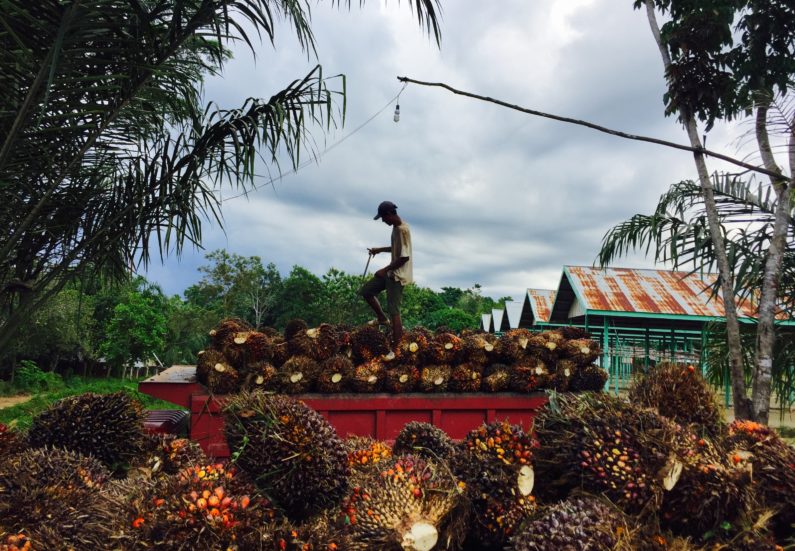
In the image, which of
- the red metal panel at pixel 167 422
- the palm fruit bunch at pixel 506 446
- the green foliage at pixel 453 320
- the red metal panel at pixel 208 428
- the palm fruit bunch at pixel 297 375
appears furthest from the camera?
the green foliage at pixel 453 320

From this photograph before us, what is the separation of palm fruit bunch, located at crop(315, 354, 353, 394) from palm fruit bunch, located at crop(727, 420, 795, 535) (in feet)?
12.0

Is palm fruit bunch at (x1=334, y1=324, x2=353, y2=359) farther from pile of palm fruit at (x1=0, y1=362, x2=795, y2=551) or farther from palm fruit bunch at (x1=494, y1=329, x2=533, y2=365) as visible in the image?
pile of palm fruit at (x1=0, y1=362, x2=795, y2=551)

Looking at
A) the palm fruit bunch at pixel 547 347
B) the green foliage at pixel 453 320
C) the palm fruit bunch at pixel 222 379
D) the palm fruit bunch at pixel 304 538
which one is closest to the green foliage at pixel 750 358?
the palm fruit bunch at pixel 547 347

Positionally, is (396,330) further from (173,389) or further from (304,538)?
(304,538)

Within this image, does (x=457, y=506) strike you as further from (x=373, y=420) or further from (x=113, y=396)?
(x=373, y=420)

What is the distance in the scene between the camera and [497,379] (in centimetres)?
595

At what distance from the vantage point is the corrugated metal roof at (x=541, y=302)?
74.5 ft

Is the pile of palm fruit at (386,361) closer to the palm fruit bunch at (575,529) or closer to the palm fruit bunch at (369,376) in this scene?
the palm fruit bunch at (369,376)

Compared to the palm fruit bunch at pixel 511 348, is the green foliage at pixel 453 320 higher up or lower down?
higher up

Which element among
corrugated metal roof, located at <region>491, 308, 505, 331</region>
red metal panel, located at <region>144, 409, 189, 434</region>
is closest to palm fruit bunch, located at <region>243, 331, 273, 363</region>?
red metal panel, located at <region>144, 409, 189, 434</region>

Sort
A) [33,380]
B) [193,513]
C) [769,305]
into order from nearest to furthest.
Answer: [193,513], [769,305], [33,380]

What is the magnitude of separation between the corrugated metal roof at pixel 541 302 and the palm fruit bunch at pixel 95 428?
20.5 meters

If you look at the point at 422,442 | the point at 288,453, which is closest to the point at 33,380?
the point at 422,442

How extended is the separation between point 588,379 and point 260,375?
12.5ft
